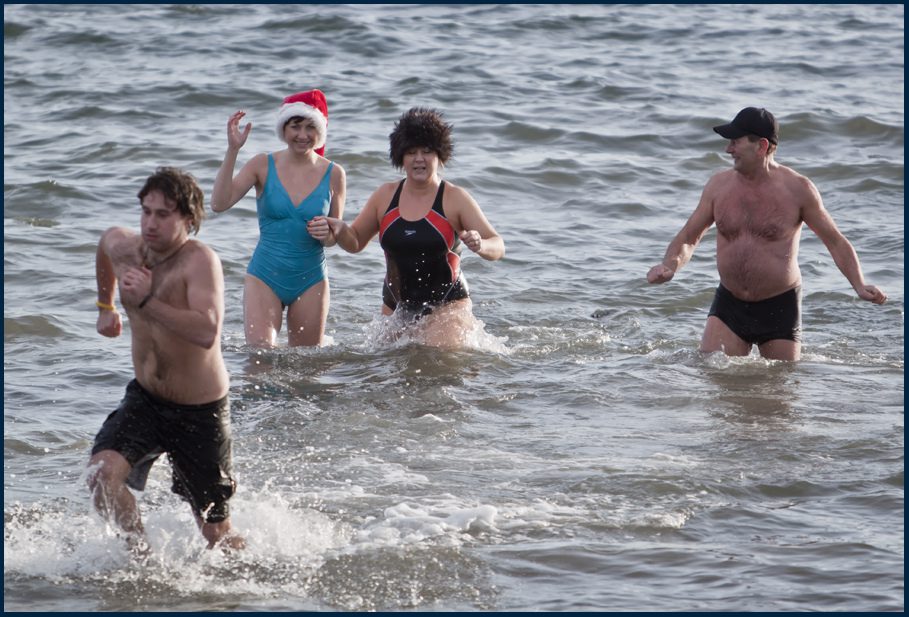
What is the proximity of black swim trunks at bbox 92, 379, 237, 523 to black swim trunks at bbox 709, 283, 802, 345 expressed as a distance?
4.13 meters

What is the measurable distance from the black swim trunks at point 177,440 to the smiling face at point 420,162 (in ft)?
10.4

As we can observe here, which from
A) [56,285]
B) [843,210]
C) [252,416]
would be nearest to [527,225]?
[843,210]

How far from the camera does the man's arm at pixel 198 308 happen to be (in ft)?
18.0

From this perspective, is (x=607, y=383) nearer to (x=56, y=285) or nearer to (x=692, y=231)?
(x=692, y=231)

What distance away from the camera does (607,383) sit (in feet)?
30.0

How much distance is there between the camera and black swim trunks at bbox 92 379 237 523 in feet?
18.8

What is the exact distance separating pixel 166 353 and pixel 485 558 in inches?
65.8

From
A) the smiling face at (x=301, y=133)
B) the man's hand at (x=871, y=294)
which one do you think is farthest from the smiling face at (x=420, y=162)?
the man's hand at (x=871, y=294)

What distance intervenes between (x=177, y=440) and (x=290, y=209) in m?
3.38

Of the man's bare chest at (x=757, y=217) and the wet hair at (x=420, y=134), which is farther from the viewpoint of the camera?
the man's bare chest at (x=757, y=217)

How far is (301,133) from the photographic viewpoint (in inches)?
352

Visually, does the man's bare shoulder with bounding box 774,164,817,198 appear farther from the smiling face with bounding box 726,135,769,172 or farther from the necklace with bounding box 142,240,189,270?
the necklace with bounding box 142,240,189,270

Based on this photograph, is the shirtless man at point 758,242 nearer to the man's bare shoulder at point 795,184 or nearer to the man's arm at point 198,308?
the man's bare shoulder at point 795,184

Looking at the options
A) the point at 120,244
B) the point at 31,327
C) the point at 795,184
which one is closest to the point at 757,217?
the point at 795,184
